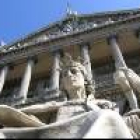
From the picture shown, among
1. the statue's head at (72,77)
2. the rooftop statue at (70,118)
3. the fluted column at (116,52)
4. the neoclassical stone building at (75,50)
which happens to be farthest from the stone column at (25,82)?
the rooftop statue at (70,118)

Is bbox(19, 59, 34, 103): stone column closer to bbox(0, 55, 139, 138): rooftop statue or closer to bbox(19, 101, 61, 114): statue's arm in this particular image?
bbox(0, 55, 139, 138): rooftop statue

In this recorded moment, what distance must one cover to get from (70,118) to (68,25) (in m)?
29.0

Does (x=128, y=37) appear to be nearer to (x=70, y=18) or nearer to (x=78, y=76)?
(x=70, y=18)

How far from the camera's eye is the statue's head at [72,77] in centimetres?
529

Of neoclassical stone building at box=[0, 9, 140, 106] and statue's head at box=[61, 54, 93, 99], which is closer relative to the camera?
statue's head at box=[61, 54, 93, 99]

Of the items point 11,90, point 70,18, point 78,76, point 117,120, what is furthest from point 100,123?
point 70,18

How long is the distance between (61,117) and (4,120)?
34.4 inches

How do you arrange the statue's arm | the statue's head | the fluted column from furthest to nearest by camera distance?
the fluted column, the statue's head, the statue's arm

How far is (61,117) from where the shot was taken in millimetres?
4375

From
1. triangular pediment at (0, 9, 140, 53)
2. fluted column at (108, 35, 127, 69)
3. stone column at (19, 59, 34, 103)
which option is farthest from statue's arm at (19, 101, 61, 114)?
triangular pediment at (0, 9, 140, 53)

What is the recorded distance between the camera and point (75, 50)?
27.5m

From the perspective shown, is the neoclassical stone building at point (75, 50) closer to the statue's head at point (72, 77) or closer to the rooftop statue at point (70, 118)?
the statue's head at point (72, 77)

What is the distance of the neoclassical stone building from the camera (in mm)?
26188

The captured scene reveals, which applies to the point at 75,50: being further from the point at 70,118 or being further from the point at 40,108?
the point at 70,118
